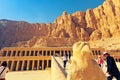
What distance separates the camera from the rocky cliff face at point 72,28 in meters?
86.6

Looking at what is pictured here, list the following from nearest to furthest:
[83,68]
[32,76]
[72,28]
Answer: [83,68] → [32,76] → [72,28]

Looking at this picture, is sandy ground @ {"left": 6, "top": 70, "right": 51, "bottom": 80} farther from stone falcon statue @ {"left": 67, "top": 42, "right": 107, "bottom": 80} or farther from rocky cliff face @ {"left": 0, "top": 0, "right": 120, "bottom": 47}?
rocky cliff face @ {"left": 0, "top": 0, "right": 120, "bottom": 47}

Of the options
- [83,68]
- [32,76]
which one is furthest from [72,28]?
[83,68]

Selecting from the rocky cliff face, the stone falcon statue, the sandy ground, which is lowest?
the sandy ground

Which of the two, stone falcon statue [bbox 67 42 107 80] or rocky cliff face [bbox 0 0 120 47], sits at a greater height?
rocky cliff face [bbox 0 0 120 47]

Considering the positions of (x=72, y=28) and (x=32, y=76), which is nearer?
(x=32, y=76)

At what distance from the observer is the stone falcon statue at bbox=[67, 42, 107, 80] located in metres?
6.27

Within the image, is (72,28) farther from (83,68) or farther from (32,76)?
(83,68)

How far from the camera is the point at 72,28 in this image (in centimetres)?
9669

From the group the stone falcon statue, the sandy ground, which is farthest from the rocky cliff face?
the stone falcon statue

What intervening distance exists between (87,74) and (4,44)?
3580 inches

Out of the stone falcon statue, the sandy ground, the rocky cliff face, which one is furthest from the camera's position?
the rocky cliff face

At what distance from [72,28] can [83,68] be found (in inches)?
3574

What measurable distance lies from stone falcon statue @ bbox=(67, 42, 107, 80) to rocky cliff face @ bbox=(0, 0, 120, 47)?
72.9 m
